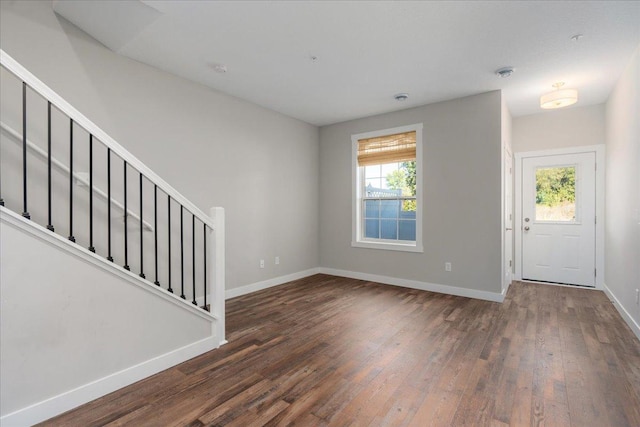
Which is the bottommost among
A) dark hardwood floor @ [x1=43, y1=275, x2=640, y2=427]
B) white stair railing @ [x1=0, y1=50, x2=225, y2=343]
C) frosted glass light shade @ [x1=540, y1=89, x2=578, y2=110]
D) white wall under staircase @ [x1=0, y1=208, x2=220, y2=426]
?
dark hardwood floor @ [x1=43, y1=275, x2=640, y2=427]

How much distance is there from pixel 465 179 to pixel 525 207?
5.65 ft

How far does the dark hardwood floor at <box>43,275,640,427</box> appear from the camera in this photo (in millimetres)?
1777

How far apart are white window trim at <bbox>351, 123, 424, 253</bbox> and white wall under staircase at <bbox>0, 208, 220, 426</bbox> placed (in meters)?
→ 3.42

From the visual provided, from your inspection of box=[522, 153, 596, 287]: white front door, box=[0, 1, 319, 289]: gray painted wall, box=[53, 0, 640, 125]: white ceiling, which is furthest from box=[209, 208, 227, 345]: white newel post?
box=[522, 153, 596, 287]: white front door

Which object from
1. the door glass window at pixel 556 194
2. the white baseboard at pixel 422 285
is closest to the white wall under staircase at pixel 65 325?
the white baseboard at pixel 422 285

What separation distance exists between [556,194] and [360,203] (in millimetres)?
3098

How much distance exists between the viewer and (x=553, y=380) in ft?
7.02

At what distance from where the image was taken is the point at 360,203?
5.31 m

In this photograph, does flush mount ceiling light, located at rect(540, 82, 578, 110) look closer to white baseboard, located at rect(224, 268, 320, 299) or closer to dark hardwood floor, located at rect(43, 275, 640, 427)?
dark hardwood floor, located at rect(43, 275, 640, 427)

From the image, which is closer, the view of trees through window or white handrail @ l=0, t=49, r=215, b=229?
white handrail @ l=0, t=49, r=215, b=229

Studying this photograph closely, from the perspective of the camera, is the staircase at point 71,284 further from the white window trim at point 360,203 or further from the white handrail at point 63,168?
the white window trim at point 360,203

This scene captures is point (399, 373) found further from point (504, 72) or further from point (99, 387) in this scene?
point (504, 72)

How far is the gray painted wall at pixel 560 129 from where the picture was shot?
448cm

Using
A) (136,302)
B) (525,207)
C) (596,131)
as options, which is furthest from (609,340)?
(136,302)
